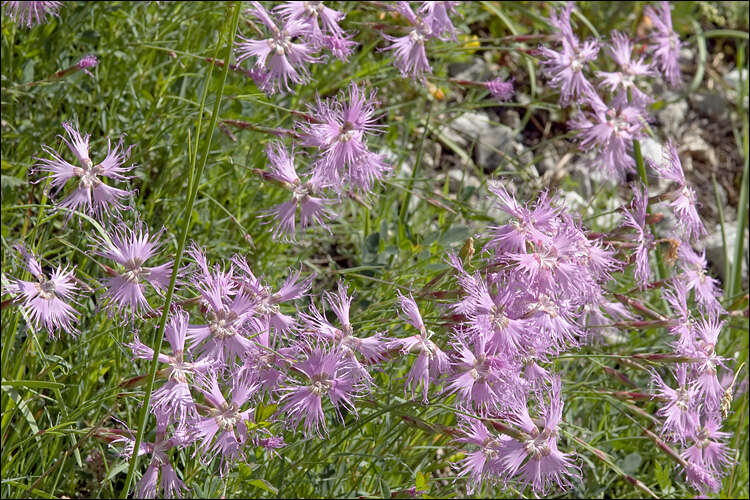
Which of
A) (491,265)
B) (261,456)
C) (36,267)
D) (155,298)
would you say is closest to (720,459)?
(491,265)

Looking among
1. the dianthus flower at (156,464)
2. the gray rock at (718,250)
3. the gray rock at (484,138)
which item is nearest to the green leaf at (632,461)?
the dianthus flower at (156,464)

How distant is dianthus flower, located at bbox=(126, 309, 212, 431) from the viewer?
1210mm

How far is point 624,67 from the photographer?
6.84 feet

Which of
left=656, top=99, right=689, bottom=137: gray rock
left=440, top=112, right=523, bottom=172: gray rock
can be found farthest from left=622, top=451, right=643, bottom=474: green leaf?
left=656, top=99, right=689, bottom=137: gray rock

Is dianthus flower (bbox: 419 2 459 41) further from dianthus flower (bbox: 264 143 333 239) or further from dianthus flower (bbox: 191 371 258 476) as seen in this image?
dianthus flower (bbox: 191 371 258 476)

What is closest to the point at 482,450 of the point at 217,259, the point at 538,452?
the point at 538,452

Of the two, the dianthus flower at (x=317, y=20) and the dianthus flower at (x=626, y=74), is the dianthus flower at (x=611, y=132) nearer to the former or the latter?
the dianthus flower at (x=626, y=74)

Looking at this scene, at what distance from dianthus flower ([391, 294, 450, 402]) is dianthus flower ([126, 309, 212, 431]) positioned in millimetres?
279

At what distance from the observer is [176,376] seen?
122cm

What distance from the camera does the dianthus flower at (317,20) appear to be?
5.44 ft

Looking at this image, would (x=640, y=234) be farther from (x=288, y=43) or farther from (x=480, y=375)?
(x=288, y=43)

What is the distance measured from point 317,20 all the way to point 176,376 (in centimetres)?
78

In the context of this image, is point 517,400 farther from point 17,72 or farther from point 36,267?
point 17,72

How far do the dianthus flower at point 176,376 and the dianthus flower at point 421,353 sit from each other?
0.28 metres
